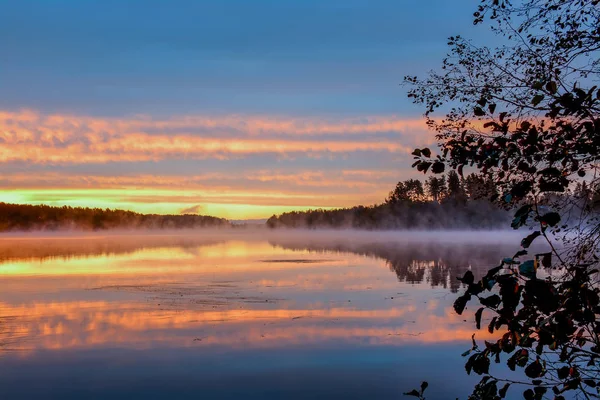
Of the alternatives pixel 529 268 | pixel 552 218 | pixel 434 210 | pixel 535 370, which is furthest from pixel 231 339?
pixel 434 210

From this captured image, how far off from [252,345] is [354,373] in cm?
311

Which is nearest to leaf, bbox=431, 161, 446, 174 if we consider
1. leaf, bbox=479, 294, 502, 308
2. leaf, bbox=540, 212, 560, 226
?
leaf, bbox=540, 212, 560, 226

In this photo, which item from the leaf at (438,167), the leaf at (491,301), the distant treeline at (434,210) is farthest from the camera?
the distant treeline at (434,210)

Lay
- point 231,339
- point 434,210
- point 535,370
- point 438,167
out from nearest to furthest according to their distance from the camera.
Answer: point 535,370 → point 438,167 → point 231,339 → point 434,210

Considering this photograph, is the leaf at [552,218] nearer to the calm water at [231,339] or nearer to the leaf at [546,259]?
the leaf at [546,259]

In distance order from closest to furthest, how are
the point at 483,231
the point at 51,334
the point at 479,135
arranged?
1. the point at 479,135
2. the point at 51,334
3. the point at 483,231

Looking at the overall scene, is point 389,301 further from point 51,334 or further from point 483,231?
point 483,231

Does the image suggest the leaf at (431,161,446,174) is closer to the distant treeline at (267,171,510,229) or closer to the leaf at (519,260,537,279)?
the leaf at (519,260,537,279)

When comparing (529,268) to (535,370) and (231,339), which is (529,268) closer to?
(535,370)

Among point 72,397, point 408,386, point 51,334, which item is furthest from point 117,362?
point 408,386

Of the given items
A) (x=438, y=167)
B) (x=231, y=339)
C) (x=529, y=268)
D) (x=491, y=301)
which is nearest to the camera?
(x=529, y=268)

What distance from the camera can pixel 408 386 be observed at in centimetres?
1159

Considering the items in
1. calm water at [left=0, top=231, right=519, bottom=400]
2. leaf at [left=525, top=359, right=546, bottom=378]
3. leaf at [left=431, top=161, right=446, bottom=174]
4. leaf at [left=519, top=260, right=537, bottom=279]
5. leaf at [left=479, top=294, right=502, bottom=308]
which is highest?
leaf at [left=431, top=161, right=446, bottom=174]

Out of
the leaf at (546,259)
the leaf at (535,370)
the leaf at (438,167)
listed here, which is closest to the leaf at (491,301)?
the leaf at (546,259)
